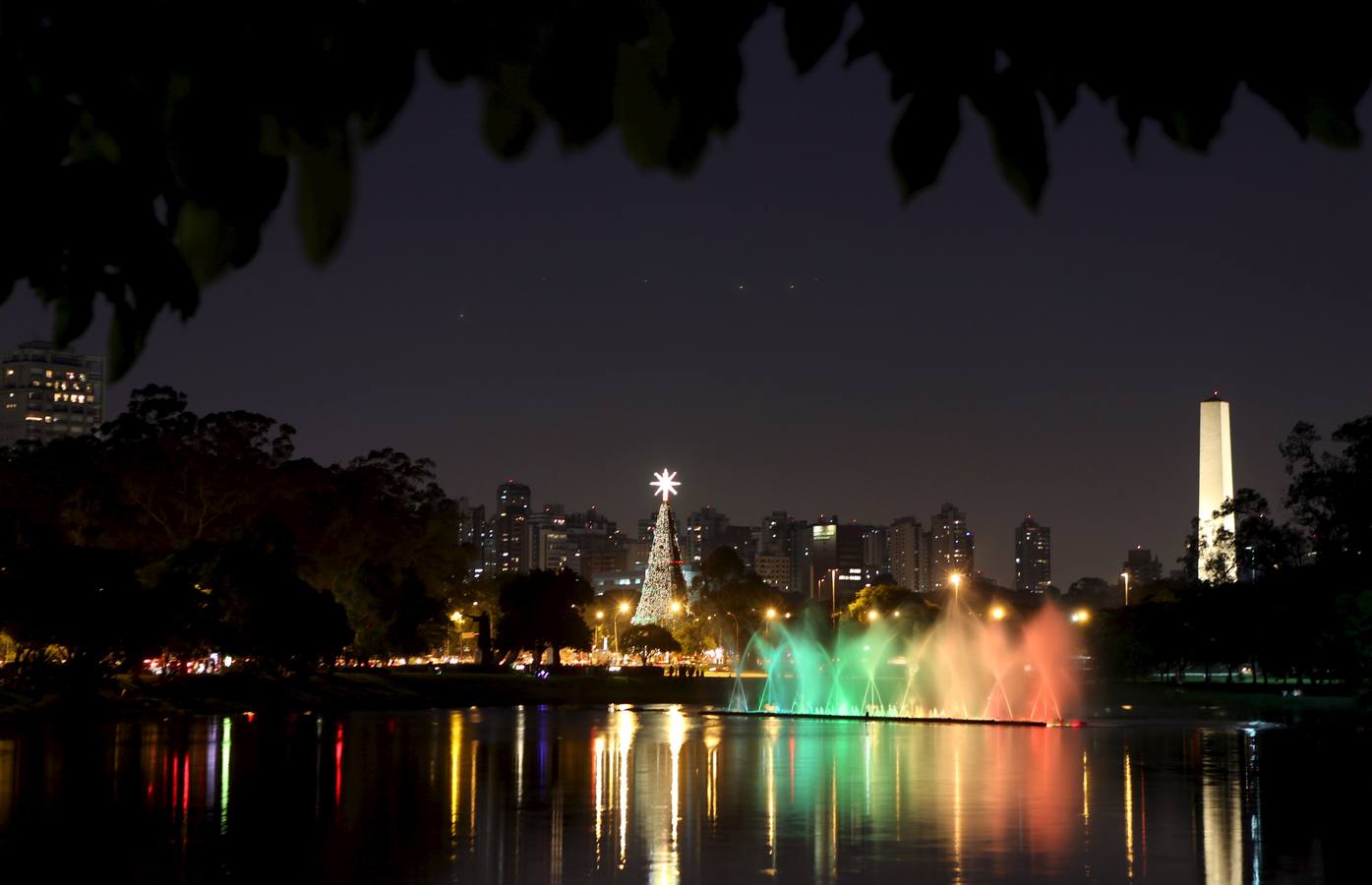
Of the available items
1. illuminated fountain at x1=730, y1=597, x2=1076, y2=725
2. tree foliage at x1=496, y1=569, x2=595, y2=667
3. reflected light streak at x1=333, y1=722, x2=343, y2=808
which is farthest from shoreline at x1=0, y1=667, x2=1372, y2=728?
reflected light streak at x1=333, y1=722, x2=343, y2=808

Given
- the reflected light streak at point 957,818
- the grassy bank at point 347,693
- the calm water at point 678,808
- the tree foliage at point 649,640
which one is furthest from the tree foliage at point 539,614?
the reflected light streak at point 957,818

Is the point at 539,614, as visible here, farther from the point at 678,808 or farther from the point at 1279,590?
the point at 678,808

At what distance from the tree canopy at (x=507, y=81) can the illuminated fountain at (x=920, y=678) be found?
130 ft

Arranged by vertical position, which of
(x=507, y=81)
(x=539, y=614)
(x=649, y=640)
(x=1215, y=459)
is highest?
(x=1215, y=459)

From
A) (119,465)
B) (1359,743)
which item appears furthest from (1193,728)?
(119,465)

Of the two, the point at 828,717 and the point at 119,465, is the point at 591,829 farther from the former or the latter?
the point at 119,465

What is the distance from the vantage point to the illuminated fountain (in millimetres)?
49250

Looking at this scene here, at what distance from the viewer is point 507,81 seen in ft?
9.33

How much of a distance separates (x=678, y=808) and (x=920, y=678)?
60078mm

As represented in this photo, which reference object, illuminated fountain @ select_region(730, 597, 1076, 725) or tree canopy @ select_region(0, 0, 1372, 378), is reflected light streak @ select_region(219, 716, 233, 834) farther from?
illuminated fountain @ select_region(730, 597, 1076, 725)

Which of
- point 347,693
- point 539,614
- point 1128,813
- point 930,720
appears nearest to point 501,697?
point 347,693

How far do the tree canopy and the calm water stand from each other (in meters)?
11.9

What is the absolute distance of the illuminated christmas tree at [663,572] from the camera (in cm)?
10800

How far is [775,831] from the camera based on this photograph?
17484 mm
